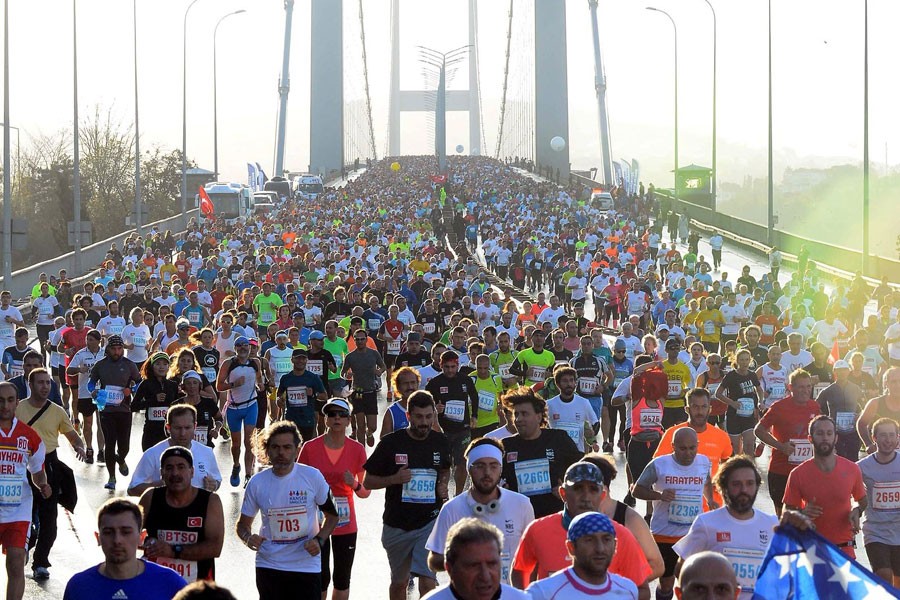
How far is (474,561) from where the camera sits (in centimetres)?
520

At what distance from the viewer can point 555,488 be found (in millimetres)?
9133

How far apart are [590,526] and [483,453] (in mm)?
1952

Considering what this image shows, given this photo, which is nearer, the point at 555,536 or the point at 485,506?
the point at 555,536

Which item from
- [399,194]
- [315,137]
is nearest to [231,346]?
[399,194]

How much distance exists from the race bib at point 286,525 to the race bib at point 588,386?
26.0 feet

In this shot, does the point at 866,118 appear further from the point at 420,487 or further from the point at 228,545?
the point at 420,487

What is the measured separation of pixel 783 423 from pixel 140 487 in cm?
539

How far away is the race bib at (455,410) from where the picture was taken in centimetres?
1327

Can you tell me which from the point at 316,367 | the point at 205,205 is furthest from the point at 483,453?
the point at 205,205

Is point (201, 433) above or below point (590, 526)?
below

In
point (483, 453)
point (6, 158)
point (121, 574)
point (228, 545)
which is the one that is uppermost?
point (6, 158)

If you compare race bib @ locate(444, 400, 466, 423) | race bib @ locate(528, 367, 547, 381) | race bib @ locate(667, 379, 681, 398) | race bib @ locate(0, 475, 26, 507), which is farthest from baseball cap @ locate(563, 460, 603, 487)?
race bib @ locate(528, 367, 547, 381)

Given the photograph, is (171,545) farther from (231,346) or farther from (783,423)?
(231,346)

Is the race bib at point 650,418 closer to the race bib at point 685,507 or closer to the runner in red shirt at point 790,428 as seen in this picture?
the runner in red shirt at point 790,428
